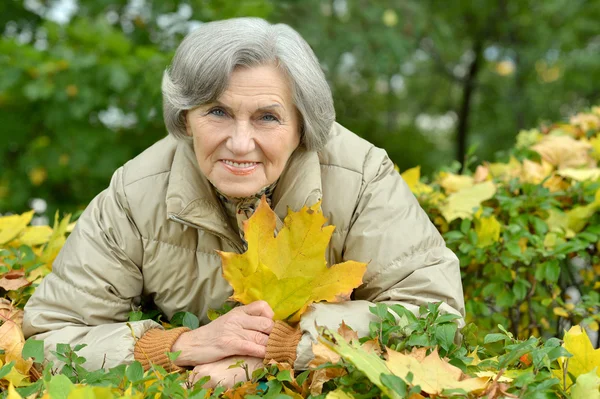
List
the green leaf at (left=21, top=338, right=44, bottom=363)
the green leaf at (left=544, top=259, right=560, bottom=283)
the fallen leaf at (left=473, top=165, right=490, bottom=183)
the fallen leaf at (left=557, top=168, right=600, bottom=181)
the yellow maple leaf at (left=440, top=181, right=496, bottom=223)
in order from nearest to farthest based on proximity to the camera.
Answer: the green leaf at (left=21, top=338, right=44, bottom=363) → the green leaf at (left=544, top=259, right=560, bottom=283) → the yellow maple leaf at (left=440, top=181, right=496, bottom=223) → the fallen leaf at (left=557, top=168, right=600, bottom=181) → the fallen leaf at (left=473, top=165, right=490, bottom=183)

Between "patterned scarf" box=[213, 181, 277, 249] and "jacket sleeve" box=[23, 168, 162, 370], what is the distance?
0.96 ft

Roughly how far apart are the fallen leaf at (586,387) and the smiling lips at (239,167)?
103 centimetres

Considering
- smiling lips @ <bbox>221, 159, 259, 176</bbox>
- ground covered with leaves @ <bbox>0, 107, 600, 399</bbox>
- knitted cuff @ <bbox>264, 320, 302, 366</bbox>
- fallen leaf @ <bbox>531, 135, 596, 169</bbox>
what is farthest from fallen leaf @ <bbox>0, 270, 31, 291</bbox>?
fallen leaf @ <bbox>531, 135, 596, 169</bbox>

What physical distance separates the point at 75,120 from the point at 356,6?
293 centimetres

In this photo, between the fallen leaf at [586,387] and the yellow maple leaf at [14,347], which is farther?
the yellow maple leaf at [14,347]

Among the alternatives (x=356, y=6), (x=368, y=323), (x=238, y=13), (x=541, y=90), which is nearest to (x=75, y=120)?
(x=238, y=13)

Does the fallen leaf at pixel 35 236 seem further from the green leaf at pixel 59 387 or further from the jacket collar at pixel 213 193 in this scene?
the green leaf at pixel 59 387

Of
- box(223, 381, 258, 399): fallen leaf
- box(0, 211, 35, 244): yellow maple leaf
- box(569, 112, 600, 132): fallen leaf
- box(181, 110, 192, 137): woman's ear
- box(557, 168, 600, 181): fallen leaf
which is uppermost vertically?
box(181, 110, 192, 137): woman's ear

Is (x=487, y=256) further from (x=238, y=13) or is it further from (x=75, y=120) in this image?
(x=75, y=120)

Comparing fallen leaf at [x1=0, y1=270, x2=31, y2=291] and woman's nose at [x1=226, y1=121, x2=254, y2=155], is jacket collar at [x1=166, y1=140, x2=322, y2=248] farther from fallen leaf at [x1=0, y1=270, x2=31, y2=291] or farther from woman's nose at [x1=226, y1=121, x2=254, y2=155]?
fallen leaf at [x1=0, y1=270, x2=31, y2=291]

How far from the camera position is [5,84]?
4.59 m

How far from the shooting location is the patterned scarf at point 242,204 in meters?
2.19

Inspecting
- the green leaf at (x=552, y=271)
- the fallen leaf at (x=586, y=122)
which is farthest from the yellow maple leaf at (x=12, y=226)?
the fallen leaf at (x=586, y=122)

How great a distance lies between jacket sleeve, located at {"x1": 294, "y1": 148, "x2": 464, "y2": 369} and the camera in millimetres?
1930
